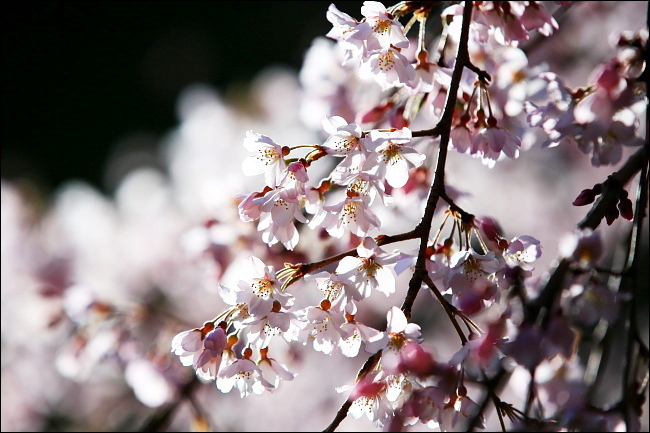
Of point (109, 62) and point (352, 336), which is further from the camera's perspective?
point (109, 62)

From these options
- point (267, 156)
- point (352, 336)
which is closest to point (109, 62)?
point (267, 156)

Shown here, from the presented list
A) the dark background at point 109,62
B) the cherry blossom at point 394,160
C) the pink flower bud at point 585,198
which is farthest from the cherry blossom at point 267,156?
the dark background at point 109,62

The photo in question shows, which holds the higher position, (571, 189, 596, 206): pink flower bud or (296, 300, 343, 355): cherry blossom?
(571, 189, 596, 206): pink flower bud

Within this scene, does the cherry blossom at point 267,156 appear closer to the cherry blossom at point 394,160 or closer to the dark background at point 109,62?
the cherry blossom at point 394,160

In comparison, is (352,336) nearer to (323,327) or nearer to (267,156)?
(323,327)

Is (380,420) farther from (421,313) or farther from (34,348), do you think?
(34,348)

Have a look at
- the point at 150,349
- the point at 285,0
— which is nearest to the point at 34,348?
the point at 150,349

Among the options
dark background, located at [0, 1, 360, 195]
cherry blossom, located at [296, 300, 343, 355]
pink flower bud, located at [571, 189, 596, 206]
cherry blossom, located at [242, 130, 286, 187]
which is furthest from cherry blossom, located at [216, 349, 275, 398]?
dark background, located at [0, 1, 360, 195]

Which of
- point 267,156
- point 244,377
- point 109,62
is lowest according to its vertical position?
point 244,377

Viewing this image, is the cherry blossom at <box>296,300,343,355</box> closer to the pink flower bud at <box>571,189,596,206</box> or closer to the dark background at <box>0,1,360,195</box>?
the pink flower bud at <box>571,189,596,206</box>
